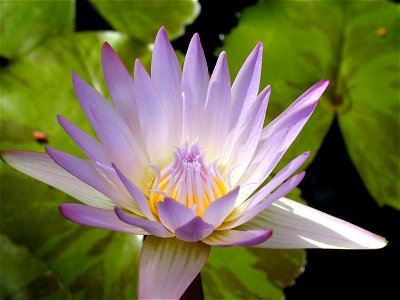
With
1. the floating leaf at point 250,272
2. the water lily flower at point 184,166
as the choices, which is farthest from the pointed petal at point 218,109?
the floating leaf at point 250,272

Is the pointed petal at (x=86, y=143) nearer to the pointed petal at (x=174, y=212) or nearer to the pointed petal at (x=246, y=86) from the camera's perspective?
the pointed petal at (x=174, y=212)

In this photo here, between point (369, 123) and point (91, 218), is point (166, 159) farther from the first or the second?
point (369, 123)

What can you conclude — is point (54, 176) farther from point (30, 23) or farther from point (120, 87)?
point (30, 23)

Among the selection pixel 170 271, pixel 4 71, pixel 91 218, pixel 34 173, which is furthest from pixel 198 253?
pixel 4 71

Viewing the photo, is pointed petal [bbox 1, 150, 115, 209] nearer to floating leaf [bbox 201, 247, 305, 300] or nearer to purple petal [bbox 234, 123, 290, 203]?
purple petal [bbox 234, 123, 290, 203]

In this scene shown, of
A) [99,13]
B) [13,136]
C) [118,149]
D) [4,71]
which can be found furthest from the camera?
[99,13]

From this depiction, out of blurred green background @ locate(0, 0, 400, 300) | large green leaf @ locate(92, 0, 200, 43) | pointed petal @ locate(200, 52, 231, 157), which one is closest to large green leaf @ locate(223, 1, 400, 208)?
blurred green background @ locate(0, 0, 400, 300)
